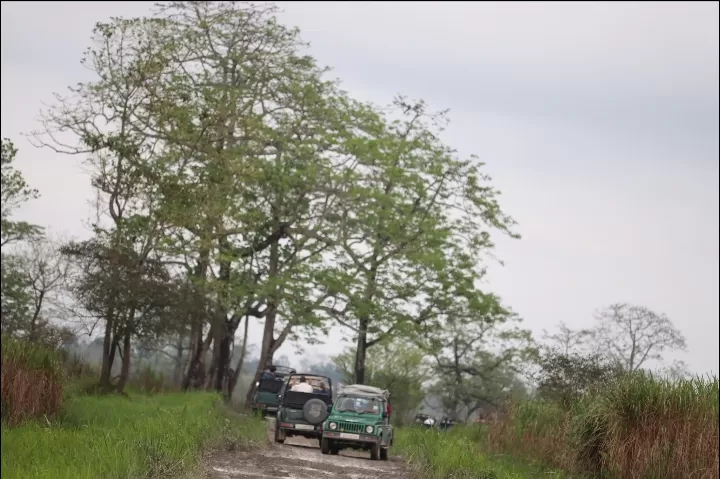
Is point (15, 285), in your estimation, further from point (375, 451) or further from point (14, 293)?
point (375, 451)

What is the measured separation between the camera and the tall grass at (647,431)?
47.0ft

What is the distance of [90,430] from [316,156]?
1037 inches

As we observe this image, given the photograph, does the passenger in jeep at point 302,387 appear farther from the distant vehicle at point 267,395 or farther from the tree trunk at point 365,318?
the tree trunk at point 365,318

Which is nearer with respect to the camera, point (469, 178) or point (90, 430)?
point (90, 430)

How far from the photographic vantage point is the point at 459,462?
15.9 m

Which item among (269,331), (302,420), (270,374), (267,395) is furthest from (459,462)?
(269,331)

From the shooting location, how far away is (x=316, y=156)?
4116cm

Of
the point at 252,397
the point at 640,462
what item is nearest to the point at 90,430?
the point at 640,462

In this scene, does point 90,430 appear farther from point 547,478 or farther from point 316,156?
point 316,156

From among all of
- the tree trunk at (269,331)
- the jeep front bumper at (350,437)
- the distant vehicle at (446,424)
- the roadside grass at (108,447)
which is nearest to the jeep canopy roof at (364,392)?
the jeep front bumper at (350,437)

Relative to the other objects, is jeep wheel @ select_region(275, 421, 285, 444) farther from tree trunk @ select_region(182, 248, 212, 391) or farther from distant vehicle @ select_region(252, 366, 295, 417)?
distant vehicle @ select_region(252, 366, 295, 417)

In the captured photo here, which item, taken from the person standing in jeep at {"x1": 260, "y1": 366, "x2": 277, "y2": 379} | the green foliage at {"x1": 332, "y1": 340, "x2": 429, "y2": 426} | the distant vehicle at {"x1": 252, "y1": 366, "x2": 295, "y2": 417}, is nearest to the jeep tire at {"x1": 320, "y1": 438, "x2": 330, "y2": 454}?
the distant vehicle at {"x1": 252, "y1": 366, "x2": 295, "y2": 417}

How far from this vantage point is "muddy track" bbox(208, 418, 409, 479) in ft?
51.4

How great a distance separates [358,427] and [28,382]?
8.36 meters
